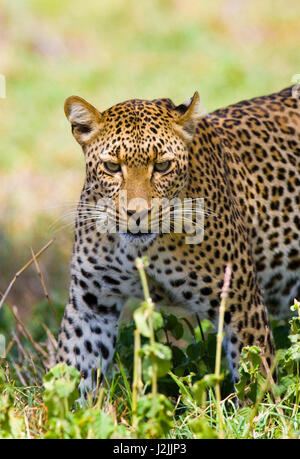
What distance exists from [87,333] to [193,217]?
47.9 inches

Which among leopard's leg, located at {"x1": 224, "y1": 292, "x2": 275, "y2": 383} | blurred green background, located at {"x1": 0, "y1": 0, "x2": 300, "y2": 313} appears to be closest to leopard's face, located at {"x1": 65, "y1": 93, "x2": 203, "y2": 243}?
leopard's leg, located at {"x1": 224, "y1": 292, "x2": 275, "y2": 383}

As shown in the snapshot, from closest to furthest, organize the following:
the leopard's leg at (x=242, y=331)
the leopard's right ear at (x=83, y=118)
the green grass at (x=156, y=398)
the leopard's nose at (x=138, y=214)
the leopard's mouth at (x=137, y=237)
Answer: the green grass at (x=156, y=398), the leopard's nose at (x=138, y=214), the leopard's mouth at (x=137, y=237), the leopard's right ear at (x=83, y=118), the leopard's leg at (x=242, y=331)

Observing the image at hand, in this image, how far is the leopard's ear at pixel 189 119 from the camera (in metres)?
6.26

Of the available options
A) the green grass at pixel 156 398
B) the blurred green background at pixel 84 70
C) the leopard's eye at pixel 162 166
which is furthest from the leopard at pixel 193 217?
the blurred green background at pixel 84 70

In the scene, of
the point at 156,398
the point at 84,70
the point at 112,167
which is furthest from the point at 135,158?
the point at 84,70

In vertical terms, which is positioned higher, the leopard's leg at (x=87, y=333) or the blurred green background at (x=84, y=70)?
the blurred green background at (x=84, y=70)

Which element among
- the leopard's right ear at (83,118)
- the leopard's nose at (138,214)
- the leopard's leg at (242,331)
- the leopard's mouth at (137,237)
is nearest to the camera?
the leopard's nose at (138,214)

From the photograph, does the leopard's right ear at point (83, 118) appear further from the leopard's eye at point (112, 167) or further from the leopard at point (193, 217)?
the leopard's eye at point (112, 167)

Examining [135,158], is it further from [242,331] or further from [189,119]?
[242,331]

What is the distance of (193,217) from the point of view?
6.48m

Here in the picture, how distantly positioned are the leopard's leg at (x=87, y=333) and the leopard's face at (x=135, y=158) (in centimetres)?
83

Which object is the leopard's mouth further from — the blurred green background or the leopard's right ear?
the blurred green background

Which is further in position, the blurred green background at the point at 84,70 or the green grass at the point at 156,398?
the blurred green background at the point at 84,70

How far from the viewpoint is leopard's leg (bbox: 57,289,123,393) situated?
22.4 feet
